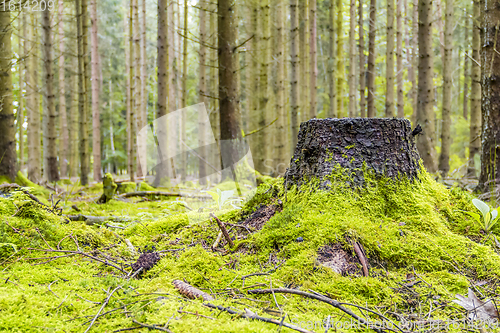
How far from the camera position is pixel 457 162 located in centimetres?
1245

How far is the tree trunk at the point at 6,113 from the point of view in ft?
18.9

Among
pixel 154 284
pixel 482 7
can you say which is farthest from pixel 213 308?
pixel 482 7

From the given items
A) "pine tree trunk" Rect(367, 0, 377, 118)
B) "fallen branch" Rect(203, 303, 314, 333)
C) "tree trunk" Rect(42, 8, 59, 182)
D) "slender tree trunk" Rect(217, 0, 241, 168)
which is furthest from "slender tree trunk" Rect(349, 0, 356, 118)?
"fallen branch" Rect(203, 303, 314, 333)

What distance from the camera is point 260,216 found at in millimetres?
2658

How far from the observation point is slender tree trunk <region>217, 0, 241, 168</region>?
544 cm

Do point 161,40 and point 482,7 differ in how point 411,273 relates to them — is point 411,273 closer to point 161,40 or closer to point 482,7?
point 482,7

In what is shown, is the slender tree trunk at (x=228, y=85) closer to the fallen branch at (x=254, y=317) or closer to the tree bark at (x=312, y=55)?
the fallen branch at (x=254, y=317)

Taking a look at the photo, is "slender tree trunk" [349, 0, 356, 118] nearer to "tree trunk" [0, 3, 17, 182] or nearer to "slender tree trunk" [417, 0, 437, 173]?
"slender tree trunk" [417, 0, 437, 173]

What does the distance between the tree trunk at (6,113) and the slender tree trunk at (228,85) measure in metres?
3.83

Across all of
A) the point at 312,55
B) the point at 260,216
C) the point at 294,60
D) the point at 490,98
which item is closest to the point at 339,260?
the point at 260,216

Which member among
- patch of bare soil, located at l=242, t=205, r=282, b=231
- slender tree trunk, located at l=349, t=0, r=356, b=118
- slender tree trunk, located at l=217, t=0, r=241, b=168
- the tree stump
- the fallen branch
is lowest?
the fallen branch

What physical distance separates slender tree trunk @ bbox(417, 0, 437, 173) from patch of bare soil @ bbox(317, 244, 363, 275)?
25.0 feet

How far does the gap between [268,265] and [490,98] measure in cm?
385

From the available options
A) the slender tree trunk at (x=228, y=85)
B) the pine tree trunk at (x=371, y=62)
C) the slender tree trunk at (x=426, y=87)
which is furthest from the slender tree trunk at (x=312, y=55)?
the slender tree trunk at (x=228, y=85)
